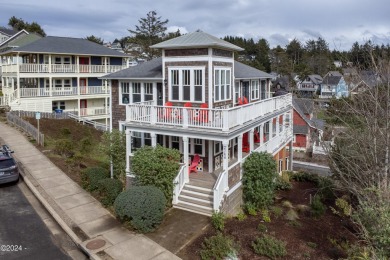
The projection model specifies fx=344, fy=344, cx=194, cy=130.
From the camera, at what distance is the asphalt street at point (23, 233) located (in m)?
10.8

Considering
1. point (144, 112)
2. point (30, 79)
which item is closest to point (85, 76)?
point (30, 79)

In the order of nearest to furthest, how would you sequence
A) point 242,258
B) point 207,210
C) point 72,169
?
point 242,258
point 207,210
point 72,169

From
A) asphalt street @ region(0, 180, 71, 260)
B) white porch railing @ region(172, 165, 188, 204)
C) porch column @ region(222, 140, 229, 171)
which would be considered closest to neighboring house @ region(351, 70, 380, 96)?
porch column @ region(222, 140, 229, 171)

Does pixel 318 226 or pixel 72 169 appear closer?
pixel 318 226

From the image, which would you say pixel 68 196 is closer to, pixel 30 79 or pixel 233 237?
pixel 233 237

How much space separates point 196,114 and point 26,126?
54.5ft

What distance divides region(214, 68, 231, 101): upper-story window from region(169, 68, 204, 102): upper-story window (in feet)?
2.59

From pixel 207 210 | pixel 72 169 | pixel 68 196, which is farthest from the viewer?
pixel 72 169

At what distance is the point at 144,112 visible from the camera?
15.8 meters

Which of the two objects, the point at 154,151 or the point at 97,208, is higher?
the point at 154,151

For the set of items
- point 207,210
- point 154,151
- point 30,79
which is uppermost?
point 30,79

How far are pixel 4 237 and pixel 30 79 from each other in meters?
29.6

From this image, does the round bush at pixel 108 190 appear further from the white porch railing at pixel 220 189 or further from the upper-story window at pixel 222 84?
the upper-story window at pixel 222 84

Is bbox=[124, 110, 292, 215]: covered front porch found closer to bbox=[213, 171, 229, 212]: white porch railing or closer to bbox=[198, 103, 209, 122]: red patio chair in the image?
bbox=[213, 171, 229, 212]: white porch railing
